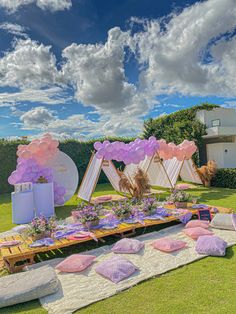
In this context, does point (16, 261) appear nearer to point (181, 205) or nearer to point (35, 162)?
point (181, 205)

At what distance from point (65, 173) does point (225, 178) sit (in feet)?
24.1

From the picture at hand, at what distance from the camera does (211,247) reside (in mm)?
4520

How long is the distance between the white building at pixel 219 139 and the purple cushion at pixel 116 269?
1197cm

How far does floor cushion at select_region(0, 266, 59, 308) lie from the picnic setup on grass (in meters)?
0.01

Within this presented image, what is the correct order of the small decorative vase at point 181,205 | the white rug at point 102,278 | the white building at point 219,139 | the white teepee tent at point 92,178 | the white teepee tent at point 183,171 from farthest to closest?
the white building at point 219,139 → the white teepee tent at point 183,171 → the white teepee tent at point 92,178 → the small decorative vase at point 181,205 → the white rug at point 102,278

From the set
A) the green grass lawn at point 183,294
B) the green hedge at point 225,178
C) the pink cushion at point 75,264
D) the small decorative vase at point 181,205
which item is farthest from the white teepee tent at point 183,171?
the pink cushion at point 75,264

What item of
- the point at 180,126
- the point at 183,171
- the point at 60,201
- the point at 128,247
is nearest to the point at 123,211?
the point at 128,247

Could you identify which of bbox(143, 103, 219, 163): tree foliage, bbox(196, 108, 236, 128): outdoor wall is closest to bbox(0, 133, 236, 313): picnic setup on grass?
bbox(143, 103, 219, 163): tree foliage

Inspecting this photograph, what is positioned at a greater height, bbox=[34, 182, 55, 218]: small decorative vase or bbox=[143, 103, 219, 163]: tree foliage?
bbox=[143, 103, 219, 163]: tree foliage

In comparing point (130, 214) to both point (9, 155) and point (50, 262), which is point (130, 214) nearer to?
point (50, 262)

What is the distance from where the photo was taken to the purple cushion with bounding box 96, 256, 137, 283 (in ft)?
12.1

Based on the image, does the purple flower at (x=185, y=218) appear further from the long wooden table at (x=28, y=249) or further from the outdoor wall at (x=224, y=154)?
the outdoor wall at (x=224, y=154)

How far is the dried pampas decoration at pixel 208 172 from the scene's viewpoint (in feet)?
40.8

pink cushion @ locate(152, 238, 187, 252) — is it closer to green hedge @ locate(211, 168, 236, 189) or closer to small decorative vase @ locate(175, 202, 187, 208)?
small decorative vase @ locate(175, 202, 187, 208)
